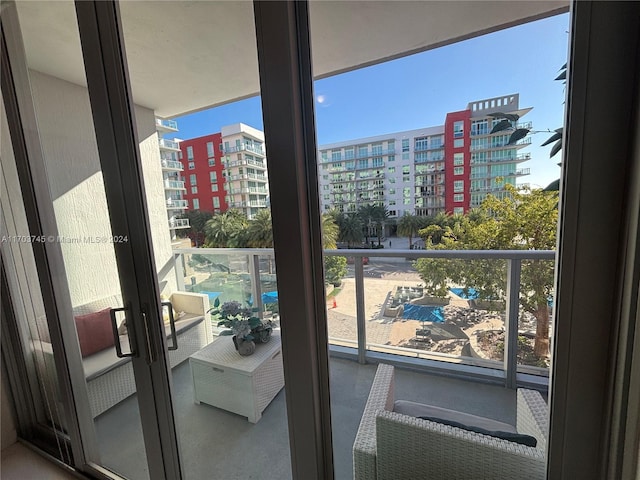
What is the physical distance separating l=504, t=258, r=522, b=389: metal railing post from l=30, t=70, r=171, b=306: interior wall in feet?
4.22

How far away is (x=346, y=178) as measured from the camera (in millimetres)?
930

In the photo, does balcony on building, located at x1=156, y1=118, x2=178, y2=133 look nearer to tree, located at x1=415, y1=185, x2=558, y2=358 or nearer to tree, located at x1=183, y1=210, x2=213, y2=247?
tree, located at x1=183, y1=210, x2=213, y2=247

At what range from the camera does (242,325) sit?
1132 mm

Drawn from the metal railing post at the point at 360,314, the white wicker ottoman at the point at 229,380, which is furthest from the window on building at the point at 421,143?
the white wicker ottoman at the point at 229,380

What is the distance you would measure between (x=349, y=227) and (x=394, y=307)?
50 cm

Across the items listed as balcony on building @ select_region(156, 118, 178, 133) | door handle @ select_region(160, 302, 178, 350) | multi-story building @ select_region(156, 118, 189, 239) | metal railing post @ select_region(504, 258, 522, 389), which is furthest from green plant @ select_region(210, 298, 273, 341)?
metal railing post @ select_region(504, 258, 522, 389)

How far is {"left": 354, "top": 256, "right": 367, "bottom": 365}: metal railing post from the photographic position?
3.56 ft

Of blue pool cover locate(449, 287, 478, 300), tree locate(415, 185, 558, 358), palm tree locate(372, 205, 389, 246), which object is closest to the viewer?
tree locate(415, 185, 558, 358)

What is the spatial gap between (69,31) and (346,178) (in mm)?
1248

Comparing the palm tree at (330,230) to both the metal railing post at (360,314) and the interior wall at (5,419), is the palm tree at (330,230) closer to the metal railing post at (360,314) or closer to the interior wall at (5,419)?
the metal railing post at (360,314)

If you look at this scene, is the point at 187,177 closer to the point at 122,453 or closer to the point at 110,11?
the point at 110,11

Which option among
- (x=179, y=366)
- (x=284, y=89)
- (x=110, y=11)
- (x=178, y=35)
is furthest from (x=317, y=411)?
(x=110, y=11)

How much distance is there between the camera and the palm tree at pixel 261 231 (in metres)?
0.91

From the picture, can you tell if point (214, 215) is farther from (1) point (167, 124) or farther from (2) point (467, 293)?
(2) point (467, 293)
